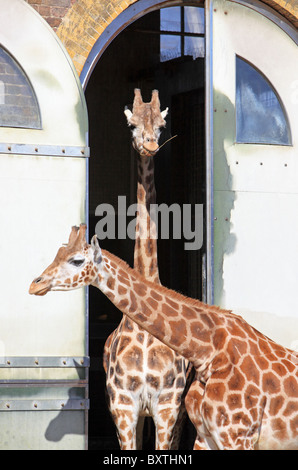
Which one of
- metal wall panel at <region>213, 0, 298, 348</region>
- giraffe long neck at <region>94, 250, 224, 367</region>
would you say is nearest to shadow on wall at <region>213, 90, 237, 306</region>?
metal wall panel at <region>213, 0, 298, 348</region>

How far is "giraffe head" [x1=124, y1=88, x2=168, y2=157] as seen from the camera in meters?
6.29

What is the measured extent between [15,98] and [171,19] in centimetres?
282

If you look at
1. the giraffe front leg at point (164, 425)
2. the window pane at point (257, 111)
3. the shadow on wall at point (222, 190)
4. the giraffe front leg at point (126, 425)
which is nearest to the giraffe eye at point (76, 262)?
the giraffe front leg at point (126, 425)

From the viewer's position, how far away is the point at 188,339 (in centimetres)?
562

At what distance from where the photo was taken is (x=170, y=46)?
932cm

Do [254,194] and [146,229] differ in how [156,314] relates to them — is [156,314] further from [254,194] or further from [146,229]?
[254,194]

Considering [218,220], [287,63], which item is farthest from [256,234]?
[287,63]

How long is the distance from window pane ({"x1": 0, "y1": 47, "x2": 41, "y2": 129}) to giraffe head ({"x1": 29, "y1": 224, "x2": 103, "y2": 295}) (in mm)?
1707

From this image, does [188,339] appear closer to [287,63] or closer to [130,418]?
[130,418]

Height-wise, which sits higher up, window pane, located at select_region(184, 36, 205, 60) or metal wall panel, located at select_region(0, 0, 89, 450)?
window pane, located at select_region(184, 36, 205, 60)

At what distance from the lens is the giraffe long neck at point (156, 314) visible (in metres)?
5.55

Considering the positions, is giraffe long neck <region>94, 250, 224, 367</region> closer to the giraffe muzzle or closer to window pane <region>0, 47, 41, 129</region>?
the giraffe muzzle

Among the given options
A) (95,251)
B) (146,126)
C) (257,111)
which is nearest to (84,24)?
(146,126)

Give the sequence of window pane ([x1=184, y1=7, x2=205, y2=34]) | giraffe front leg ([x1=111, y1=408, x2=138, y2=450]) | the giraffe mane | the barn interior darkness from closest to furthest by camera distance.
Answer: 1. the giraffe mane
2. giraffe front leg ([x1=111, y1=408, x2=138, y2=450])
3. window pane ([x1=184, y1=7, x2=205, y2=34])
4. the barn interior darkness
